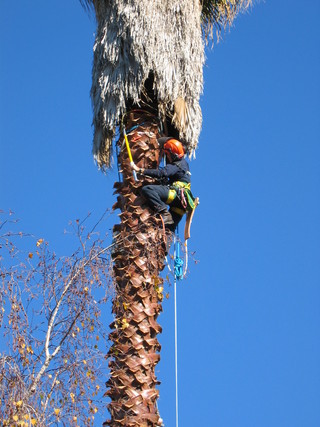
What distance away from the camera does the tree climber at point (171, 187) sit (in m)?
11.0

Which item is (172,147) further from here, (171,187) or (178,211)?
(178,211)

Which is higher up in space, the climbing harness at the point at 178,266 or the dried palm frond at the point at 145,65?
the dried palm frond at the point at 145,65

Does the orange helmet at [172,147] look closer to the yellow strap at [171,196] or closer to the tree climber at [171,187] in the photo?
the tree climber at [171,187]

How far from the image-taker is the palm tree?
1040 centimetres

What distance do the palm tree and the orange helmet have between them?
0.43 feet

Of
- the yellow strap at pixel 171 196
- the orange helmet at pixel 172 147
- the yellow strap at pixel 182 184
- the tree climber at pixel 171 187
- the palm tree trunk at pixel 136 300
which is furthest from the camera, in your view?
the orange helmet at pixel 172 147

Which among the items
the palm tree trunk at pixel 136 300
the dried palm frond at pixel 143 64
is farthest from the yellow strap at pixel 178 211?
the dried palm frond at pixel 143 64

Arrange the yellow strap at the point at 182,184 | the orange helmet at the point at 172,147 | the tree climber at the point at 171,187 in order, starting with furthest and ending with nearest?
the orange helmet at the point at 172,147 < the yellow strap at the point at 182,184 < the tree climber at the point at 171,187

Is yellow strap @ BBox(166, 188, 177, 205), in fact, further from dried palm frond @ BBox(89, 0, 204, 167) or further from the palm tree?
dried palm frond @ BBox(89, 0, 204, 167)

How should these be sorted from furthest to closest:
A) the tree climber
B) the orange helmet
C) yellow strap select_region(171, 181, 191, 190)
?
the orange helmet < yellow strap select_region(171, 181, 191, 190) < the tree climber

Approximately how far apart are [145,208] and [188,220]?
86cm

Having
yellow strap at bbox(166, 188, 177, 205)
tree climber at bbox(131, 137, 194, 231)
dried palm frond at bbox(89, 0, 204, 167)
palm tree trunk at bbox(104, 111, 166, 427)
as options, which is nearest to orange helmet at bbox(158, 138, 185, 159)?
tree climber at bbox(131, 137, 194, 231)

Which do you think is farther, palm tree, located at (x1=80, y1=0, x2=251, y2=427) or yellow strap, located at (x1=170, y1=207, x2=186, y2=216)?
yellow strap, located at (x1=170, y1=207, x2=186, y2=216)

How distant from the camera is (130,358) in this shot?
33.7 feet
